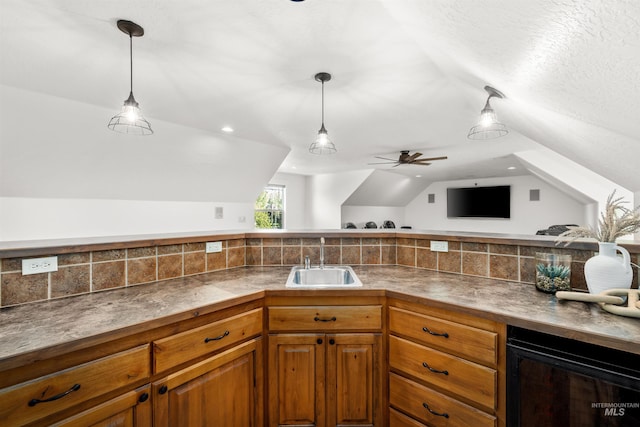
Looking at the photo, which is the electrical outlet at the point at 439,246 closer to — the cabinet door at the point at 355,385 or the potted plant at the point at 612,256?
the potted plant at the point at 612,256

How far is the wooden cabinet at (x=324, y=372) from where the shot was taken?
5.06 feet

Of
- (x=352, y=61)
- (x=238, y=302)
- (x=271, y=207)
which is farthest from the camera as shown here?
(x=271, y=207)

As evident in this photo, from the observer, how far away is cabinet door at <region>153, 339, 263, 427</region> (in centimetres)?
119

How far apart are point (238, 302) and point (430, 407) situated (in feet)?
3.48

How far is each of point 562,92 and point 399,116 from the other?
81.7 inches

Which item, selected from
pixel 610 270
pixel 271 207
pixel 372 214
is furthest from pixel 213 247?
pixel 372 214

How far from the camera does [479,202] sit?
26.0 feet

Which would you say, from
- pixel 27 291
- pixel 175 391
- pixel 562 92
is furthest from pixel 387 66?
pixel 27 291

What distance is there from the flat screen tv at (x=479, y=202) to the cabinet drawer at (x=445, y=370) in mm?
7461

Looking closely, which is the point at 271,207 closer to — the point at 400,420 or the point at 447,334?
the point at 400,420

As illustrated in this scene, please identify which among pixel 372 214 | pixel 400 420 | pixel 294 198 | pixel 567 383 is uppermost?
pixel 294 198

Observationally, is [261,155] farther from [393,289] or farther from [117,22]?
[393,289]

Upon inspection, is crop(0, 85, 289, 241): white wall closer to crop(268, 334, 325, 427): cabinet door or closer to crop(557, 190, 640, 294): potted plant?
crop(268, 334, 325, 427): cabinet door

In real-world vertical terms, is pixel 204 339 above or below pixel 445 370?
above
